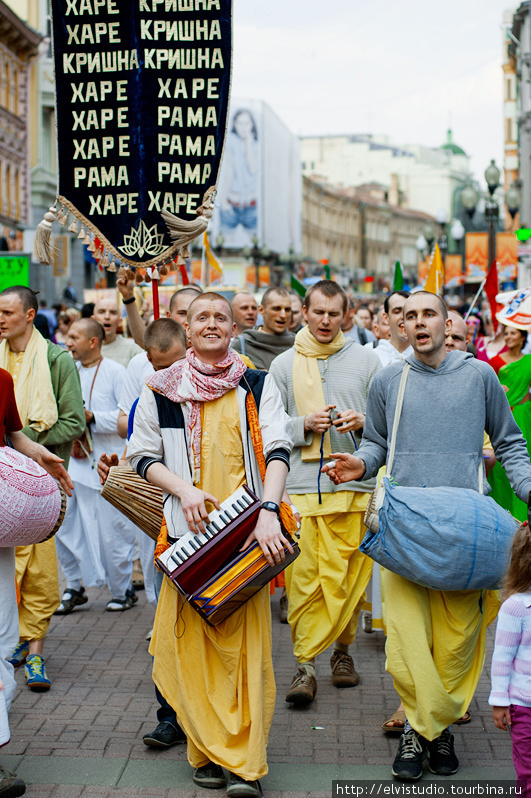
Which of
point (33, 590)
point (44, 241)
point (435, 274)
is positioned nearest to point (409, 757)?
point (33, 590)

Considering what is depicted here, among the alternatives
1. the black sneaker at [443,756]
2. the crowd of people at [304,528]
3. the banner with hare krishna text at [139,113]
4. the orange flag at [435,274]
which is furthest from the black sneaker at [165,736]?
the orange flag at [435,274]

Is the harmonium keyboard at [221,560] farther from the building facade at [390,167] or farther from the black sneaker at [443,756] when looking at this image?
the building facade at [390,167]

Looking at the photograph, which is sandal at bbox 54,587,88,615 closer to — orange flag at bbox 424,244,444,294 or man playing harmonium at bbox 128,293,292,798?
man playing harmonium at bbox 128,293,292,798

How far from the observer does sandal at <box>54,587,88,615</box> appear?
7.18 m

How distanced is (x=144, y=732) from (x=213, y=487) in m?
1.43

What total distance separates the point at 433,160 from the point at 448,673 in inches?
6261

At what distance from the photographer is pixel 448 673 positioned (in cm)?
443

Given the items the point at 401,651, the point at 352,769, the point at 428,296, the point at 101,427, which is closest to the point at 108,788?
the point at 352,769

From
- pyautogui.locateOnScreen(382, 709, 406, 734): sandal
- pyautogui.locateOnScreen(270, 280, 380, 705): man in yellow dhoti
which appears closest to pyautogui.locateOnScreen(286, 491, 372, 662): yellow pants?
pyautogui.locateOnScreen(270, 280, 380, 705): man in yellow dhoti

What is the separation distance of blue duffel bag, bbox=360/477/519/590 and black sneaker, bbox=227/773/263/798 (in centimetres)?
105

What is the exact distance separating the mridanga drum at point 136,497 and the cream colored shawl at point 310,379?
995 mm

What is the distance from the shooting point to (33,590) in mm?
5738

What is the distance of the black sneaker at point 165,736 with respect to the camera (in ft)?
15.3

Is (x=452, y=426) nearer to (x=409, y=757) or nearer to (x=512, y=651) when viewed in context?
(x=512, y=651)
